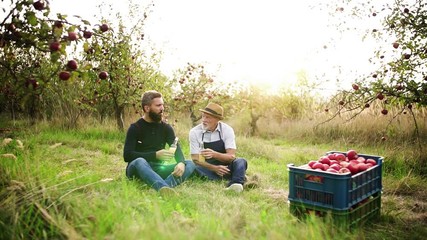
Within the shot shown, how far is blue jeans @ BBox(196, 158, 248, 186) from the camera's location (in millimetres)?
5464

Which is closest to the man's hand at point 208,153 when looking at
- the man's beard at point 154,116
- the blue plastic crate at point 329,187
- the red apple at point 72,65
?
the man's beard at point 154,116

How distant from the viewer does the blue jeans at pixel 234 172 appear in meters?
5.46

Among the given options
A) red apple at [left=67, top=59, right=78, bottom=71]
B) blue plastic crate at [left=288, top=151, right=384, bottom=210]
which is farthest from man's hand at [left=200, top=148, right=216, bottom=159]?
red apple at [left=67, top=59, right=78, bottom=71]

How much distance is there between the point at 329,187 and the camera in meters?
3.79

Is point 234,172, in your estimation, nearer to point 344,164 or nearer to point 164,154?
point 164,154

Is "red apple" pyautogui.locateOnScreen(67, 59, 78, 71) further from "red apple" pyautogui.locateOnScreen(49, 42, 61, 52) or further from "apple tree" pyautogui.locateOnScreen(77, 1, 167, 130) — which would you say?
"apple tree" pyautogui.locateOnScreen(77, 1, 167, 130)

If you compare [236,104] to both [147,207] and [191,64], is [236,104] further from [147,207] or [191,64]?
[147,207]

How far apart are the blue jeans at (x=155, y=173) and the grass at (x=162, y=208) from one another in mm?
138

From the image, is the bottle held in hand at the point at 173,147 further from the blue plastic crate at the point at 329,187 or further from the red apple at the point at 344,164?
the red apple at the point at 344,164

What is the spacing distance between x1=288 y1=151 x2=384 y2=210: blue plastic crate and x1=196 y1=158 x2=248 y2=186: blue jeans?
55.1 inches

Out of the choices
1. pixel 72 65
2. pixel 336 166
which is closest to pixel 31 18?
pixel 72 65

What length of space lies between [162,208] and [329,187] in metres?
1.55

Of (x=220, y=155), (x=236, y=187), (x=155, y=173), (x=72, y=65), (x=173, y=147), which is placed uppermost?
(x=72, y=65)

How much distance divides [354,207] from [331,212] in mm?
421
